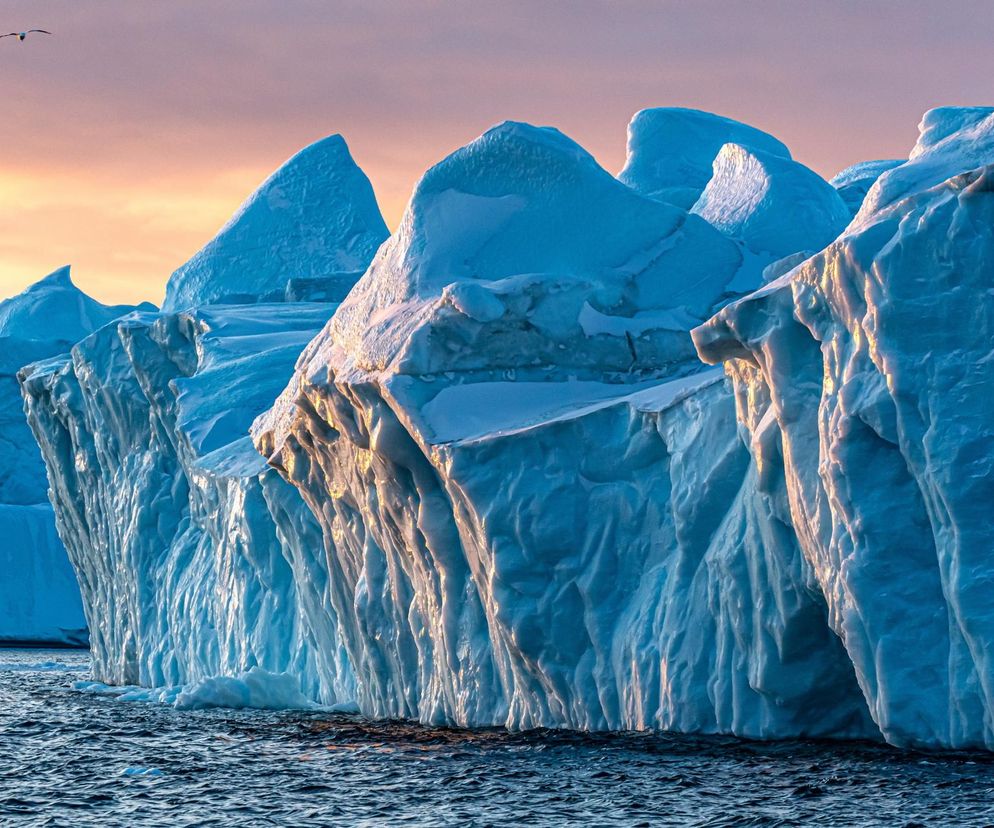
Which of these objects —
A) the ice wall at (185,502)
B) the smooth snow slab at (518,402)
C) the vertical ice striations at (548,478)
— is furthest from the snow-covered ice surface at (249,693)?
the smooth snow slab at (518,402)

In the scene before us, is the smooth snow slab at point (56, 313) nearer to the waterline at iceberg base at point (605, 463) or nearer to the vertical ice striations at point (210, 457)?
the vertical ice striations at point (210, 457)

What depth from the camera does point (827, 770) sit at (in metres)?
11.4

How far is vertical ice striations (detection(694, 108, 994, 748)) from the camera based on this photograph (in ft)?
35.8

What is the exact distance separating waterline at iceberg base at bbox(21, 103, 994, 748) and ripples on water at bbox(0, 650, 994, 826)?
645mm

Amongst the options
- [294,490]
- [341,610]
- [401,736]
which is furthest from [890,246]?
[294,490]

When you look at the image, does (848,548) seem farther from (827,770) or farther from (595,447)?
(595,447)

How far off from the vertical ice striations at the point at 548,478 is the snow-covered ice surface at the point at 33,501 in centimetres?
2295

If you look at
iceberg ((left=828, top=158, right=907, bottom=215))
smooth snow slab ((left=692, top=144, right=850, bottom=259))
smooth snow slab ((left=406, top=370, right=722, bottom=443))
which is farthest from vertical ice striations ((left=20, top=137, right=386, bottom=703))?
iceberg ((left=828, top=158, right=907, bottom=215))

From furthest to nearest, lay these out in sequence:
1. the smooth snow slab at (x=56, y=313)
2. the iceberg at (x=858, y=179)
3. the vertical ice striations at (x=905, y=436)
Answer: the smooth snow slab at (x=56, y=313) < the iceberg at (x=858, y=179) < the vertical ice striations at (x=905, y=436)

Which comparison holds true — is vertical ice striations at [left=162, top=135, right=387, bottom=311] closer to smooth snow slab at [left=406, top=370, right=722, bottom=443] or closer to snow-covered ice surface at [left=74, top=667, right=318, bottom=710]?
snow-covered ice surface at [left=74, top=667, right=318, bottom=710]

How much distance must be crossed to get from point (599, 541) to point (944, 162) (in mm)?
4743

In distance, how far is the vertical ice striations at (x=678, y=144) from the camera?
29234 millimetres

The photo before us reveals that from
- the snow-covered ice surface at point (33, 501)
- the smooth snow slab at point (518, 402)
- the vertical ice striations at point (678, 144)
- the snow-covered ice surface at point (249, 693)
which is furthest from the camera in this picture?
the snow-covered ice surface at point (33, 501)

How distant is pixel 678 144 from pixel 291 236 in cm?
876
